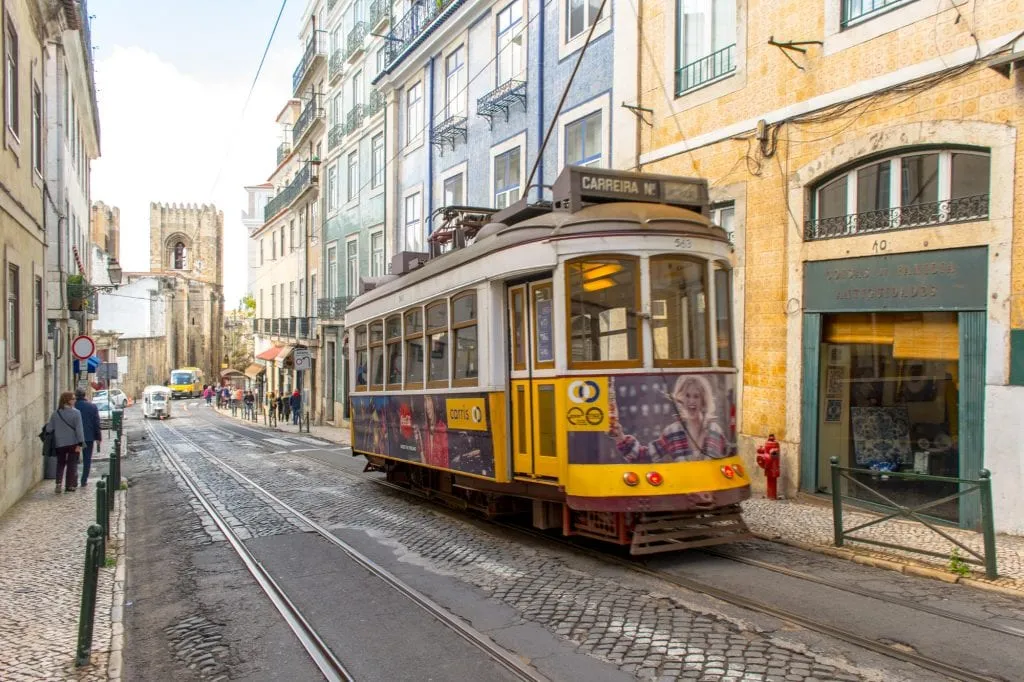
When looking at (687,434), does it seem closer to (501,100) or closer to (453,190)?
(501,100)

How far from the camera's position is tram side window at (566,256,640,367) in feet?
23.4

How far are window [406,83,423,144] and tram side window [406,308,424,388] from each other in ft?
50.9

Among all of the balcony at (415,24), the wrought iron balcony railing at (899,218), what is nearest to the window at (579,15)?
the balcony at (415,24)

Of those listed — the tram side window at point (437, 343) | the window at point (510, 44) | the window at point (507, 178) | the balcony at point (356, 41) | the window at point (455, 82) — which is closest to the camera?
the tram side window at point (437, 343)

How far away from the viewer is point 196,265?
277 feet

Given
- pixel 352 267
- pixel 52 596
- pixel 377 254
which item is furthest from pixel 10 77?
pixel 352 267

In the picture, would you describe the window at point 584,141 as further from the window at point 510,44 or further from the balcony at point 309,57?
the balcony at point 309,57

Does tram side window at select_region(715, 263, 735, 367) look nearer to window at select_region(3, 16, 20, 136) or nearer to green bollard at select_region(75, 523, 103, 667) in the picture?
green bollard at select_region(75, 523, 103, 667)

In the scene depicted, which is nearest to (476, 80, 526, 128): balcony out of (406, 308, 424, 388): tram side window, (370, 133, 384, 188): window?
(370, 133, 384, 188): window

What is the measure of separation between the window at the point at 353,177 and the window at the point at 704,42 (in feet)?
63.1

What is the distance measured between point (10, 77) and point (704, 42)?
10.5 m

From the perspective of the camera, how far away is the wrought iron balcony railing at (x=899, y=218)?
8961mm

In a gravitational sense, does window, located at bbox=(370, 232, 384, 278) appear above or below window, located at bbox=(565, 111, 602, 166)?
below

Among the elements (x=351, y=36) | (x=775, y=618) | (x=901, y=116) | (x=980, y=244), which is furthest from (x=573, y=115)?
(x=351, y=36)
